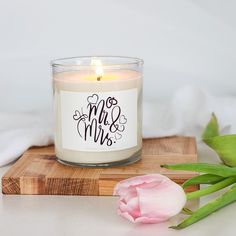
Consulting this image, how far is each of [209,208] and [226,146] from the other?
16 centimetres

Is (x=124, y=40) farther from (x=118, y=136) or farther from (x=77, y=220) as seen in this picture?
(x=77, y=220)

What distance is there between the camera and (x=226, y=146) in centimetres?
93

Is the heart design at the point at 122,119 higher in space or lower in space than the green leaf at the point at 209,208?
higher

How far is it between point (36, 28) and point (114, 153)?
65cm

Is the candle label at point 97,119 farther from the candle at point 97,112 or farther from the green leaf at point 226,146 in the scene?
the green leaf at point 226,146

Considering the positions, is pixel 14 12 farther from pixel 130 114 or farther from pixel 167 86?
pixel 130 114

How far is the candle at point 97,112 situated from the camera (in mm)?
939

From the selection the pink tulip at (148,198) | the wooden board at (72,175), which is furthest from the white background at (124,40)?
A: the pink tulip at (148,198)

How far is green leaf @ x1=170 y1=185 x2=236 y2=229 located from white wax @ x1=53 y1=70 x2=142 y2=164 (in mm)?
187

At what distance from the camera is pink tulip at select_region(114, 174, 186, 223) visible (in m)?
0.74

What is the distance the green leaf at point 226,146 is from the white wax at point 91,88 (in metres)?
0.11

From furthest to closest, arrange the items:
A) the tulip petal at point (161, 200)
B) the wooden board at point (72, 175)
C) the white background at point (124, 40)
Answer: the white background at point (124, 40) < the wooden board at point (72, 175) < the tulip petal at point (161, 200)

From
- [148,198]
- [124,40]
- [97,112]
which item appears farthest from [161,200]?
[124,40]

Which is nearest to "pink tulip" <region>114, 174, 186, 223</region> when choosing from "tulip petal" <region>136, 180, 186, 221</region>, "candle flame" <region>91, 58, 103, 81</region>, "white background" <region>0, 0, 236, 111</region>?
"tulip petal" <region>136, 180, 186, 221</region>
